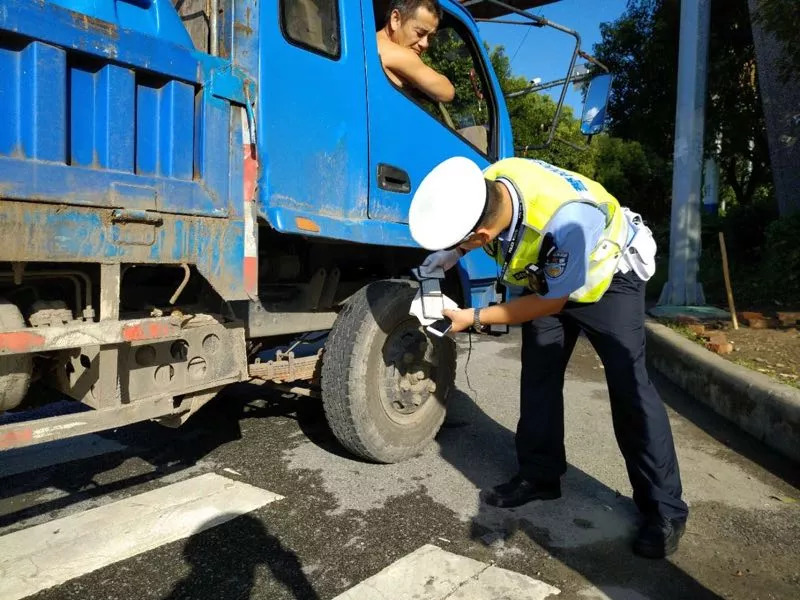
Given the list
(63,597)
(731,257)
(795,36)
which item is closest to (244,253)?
(63,597)

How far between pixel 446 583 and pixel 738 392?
9.55ft

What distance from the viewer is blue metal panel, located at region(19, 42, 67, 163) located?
78.2 inches

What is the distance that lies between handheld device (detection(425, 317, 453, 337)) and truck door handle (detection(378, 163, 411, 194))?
2.83 ft

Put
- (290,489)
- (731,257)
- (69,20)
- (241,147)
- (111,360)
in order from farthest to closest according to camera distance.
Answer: (731,257) → (290,489) → (241,147) → (111,360) → (69,20)

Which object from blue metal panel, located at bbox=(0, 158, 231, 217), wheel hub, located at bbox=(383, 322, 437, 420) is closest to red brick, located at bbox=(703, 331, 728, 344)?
wheel hub, located at bbox=(383, 322, 437, 420)

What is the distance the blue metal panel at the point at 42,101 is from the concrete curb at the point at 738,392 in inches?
151

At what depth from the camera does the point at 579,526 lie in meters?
2.73

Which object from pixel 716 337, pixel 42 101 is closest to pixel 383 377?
pixel 42 101

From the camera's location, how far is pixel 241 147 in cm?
258

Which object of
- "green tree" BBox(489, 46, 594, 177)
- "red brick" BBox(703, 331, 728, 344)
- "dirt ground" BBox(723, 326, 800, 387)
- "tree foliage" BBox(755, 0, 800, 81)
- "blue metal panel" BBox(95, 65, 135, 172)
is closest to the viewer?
"blue metal panel" BBox(95, 65, 135, 172)

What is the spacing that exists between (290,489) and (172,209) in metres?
1.45

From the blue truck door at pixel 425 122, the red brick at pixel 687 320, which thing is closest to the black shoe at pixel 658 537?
the blue truck door at pixel 425 122

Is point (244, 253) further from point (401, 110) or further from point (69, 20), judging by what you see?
point (401, 110)

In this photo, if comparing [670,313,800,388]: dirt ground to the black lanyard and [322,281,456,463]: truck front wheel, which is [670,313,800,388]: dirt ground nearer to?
[322,281,456,463]: truck front wheel
